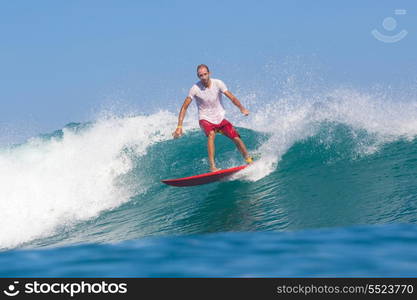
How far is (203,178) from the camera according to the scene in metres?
9.19

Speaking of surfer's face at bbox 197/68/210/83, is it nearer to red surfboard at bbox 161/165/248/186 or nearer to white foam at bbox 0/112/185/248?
red surfboard at bbox 161/165/248/186

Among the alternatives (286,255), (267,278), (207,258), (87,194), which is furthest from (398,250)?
(87,194)

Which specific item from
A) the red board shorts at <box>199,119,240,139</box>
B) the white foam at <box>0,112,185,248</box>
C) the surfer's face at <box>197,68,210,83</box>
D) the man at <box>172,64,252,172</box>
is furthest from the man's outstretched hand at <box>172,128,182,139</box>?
the white foam at <box>0,112,185,248</box>

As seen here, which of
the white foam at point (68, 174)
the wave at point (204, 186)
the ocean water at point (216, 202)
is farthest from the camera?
the white foam at point (68, 174)

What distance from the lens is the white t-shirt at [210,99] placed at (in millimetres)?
9031

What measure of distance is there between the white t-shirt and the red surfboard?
96 cm

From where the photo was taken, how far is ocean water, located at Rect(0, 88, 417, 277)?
5160 mm

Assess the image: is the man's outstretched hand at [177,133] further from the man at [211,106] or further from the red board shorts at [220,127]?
the red board shorts at [220,127]

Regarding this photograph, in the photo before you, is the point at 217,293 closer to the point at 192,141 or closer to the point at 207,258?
the point at 207,258

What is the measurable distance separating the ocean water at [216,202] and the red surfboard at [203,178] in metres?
0.23

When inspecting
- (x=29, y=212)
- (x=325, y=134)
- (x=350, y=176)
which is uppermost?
(x=325, y=134)

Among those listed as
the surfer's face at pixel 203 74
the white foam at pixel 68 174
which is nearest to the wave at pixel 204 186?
the white foam at pixel 68 174

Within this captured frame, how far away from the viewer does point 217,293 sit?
14.1 feet

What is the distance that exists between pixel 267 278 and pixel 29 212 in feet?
21.6
